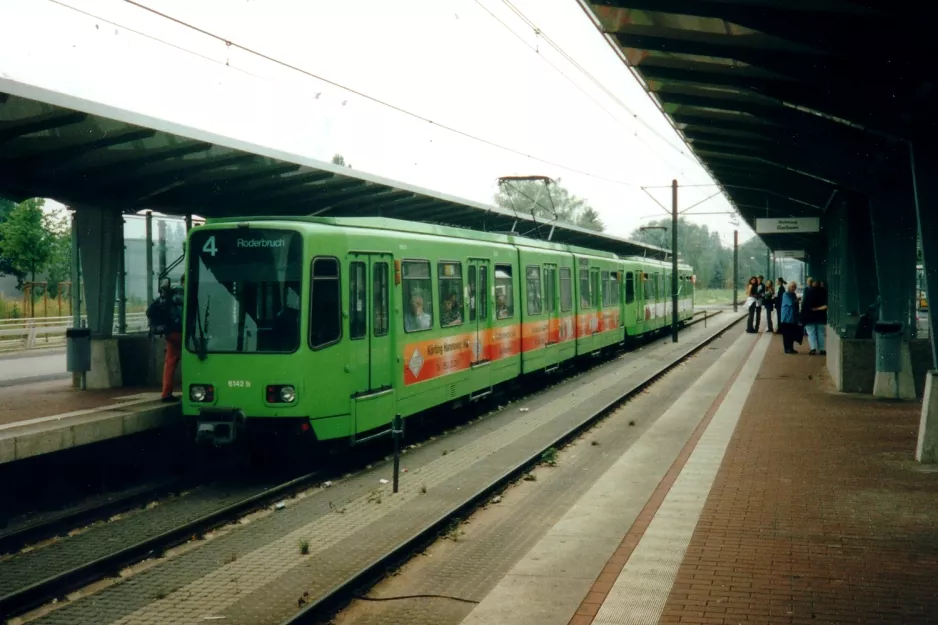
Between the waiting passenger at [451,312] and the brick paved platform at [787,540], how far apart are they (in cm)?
399

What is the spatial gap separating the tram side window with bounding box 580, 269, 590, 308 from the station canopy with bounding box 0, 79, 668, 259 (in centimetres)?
619

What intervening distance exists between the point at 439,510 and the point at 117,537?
3.05 m

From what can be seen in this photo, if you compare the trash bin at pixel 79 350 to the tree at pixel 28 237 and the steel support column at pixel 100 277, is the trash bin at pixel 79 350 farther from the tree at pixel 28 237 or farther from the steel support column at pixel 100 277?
the tree at pixel 28 237

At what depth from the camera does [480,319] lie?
16.0 m

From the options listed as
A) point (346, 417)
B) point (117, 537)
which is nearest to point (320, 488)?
point (346, 417)

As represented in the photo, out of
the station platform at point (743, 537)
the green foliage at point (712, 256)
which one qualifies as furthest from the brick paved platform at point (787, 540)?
the green foliage at point (712, 256)

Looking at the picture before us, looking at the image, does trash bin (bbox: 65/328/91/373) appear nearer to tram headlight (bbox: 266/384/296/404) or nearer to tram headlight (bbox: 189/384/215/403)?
tram headlight (bbox: 189/384/215/403)

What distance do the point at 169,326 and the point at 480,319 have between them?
5.35m

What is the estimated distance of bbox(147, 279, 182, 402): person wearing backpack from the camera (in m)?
12.3

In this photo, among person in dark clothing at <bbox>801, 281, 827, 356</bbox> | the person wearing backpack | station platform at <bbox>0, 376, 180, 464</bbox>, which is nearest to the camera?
Result: station platform at <bbox>0, 376, 180, 464</bbox>

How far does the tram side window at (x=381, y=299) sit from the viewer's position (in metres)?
12.0

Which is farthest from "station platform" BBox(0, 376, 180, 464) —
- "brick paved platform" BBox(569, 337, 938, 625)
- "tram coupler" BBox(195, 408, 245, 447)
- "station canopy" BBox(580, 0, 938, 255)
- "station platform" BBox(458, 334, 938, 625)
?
"station canopy" BBox(580, 0, 938, 255)

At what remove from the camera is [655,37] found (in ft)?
35.0

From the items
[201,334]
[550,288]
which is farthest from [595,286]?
[201,334]
